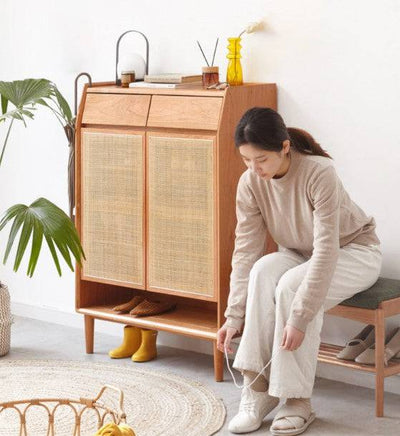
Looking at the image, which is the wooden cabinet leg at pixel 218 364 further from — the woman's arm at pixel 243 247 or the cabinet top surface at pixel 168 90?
the cabinet top surface at pixel 168 90

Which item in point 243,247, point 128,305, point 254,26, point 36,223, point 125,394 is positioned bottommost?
point 125,394

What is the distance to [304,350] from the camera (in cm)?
304

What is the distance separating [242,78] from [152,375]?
1.19 m

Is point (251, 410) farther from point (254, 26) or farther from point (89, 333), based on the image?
point (254, 26)

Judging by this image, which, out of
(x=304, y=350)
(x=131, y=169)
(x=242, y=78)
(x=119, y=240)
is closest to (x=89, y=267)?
(x=119, y=240)

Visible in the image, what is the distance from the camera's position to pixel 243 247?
3291 millimetres

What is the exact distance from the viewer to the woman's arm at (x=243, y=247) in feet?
10.6

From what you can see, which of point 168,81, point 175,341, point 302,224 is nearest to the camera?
point 302,224

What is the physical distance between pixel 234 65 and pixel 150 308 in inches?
40.2

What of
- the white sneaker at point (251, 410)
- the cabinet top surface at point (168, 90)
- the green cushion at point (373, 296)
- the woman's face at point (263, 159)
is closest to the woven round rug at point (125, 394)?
the white sneaker at point (251, 410)

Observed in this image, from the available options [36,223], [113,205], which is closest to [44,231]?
[36,223]

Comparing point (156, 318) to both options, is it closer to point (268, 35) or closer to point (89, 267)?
point (89, 267)

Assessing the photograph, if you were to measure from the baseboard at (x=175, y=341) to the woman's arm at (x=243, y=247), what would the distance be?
59cm

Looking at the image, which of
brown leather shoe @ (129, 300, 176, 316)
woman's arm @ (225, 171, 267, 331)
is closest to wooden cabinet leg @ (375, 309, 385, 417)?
woman's arm @ (225, 171, 267, 331)
